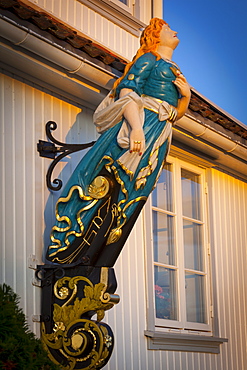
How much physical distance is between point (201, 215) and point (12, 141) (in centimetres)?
350

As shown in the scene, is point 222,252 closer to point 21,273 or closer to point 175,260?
point 175,260

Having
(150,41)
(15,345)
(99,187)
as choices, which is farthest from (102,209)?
(15,345)

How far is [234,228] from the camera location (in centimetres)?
1020

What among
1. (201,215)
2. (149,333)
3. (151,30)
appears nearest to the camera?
(151,30)

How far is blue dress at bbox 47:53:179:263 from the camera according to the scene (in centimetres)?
655

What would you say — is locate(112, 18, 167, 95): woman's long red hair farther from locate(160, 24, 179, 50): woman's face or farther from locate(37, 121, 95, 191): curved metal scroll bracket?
locate(37, 121, 95, 191): curved metal scroll bracket

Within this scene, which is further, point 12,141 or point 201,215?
point 201,215

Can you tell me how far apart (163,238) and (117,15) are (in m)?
2.55

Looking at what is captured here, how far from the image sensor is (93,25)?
345 inches

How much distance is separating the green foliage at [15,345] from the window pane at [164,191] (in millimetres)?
3516

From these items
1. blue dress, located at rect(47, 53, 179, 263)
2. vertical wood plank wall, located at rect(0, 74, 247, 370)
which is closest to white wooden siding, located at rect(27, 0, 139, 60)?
vertical wood plank wall, located at rect(0, 74, 247, 370)

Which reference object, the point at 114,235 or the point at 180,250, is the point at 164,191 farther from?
the point at 114,235

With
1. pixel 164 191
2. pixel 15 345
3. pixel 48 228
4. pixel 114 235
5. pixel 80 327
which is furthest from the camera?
pixel 164 191

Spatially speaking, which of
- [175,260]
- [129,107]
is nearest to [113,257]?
[129,107]
